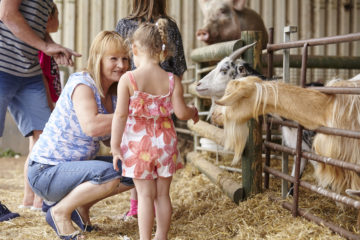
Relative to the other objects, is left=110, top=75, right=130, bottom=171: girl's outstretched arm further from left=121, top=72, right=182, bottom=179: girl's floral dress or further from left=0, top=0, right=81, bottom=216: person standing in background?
left=0, top=0, right=81, bottom=216: person standing in background

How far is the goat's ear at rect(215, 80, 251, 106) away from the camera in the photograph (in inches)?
116

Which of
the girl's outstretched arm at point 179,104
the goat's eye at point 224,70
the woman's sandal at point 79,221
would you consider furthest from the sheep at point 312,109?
the woman's sandal at point 79,221

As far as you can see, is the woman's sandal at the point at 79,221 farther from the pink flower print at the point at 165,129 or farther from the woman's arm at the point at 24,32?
the woman's arm at the point at 24,32

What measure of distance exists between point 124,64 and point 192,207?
4.82 feet

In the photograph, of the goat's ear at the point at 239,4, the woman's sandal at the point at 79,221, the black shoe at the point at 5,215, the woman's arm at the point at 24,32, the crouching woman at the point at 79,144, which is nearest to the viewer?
the crouching woman at the point at 79,144

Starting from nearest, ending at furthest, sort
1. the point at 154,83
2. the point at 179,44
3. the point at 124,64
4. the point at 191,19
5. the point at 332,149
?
the point at 154,83 → the point at 332,149 → the point at 124,64 → the point at 179,44 → the point at 191,19

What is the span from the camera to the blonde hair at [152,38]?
2766mm

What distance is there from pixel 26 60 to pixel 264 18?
508 centimetres

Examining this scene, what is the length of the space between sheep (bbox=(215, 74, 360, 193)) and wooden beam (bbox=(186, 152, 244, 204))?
94 centimetres

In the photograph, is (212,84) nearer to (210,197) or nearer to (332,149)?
(210,197)

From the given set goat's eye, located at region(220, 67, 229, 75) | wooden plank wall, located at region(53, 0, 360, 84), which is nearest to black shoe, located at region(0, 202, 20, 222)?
goat's eye, located at region(220, 67, 229, 75)

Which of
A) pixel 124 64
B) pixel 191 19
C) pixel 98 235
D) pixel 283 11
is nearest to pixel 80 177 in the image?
pixel 98 235

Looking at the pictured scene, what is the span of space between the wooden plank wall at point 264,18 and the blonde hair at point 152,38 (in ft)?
16.2

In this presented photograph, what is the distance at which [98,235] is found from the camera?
3322mm
